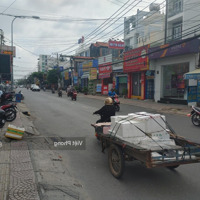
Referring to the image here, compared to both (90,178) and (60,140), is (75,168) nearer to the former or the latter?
(90,178)

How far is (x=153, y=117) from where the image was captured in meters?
4.29

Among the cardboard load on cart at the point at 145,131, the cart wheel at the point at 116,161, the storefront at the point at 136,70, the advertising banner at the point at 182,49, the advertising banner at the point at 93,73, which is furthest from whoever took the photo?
the advertising banner at the point at 93,73

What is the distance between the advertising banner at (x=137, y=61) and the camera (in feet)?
71.3

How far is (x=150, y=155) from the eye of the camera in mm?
3406

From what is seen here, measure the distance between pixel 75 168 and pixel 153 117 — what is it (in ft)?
6.80

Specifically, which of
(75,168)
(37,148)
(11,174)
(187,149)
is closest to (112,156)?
(75,168)

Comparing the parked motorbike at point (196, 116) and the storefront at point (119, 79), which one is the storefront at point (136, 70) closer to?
the storefront at point (119, 79)

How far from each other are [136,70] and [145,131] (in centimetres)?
1963

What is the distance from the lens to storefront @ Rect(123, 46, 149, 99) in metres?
22.1

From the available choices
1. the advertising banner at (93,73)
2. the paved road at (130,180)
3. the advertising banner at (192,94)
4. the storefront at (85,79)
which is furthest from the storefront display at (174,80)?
the storefront at (85,79)

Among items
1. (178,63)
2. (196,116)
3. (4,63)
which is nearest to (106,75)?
(178,63)

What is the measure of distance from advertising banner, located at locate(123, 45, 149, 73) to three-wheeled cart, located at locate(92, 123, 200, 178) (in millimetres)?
17016

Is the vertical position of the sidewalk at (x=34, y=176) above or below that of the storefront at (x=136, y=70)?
below

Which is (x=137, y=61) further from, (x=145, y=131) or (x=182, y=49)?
(x=145, y=131)
